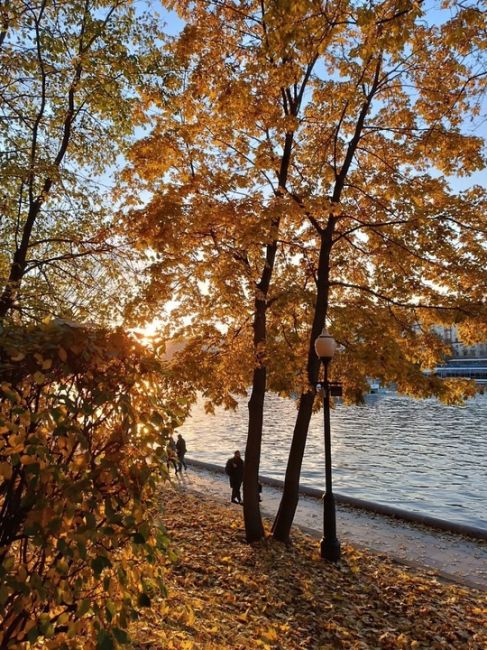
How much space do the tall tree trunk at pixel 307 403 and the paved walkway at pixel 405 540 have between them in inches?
62.3

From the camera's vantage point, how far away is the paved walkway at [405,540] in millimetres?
9672

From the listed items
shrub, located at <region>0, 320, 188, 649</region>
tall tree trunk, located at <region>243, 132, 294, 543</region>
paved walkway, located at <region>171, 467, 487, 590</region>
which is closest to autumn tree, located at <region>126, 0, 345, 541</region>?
tall tree trunk, located at <region>243, 132, 294, 543</region>

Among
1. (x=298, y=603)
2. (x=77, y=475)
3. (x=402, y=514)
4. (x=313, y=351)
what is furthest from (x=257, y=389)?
(x=77, y=475)

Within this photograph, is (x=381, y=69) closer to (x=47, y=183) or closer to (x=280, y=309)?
(x=280, y=309)

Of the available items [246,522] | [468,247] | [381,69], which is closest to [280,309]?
[468,247]

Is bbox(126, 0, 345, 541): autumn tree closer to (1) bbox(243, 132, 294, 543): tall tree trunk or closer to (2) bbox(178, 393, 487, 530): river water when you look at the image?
(1) bbox(243, 132, 294, 543): tall tree trunk

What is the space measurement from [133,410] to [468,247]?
8.83m

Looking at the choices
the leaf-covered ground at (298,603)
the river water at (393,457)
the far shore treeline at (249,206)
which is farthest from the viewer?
the river water at (393,457)

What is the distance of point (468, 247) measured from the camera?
31.7 feet

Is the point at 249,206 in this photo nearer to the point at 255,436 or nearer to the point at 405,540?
the point at 255,436

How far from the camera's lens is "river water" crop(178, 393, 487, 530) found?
16.8m

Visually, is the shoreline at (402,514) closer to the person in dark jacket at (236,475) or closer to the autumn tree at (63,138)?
the person in dark jacket at (236,475)

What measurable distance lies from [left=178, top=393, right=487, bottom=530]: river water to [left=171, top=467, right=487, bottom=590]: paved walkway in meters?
2.49

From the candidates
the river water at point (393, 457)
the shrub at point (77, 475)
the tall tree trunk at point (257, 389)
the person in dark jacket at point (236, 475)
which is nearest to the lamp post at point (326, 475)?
the tall tree trunk at point (257, 389)
